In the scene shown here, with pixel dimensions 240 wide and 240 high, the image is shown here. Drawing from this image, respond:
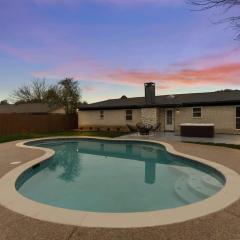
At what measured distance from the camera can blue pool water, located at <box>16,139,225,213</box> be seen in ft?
22.2

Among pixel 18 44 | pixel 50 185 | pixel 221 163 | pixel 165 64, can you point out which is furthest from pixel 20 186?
pixel 165 64

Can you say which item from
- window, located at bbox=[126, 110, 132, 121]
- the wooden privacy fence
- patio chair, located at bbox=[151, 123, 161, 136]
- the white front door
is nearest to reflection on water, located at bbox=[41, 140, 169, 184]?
A: patio chair, located at bbox=[151, 123, 161, 136]

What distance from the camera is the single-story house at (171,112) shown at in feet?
66.7

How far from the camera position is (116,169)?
1093 centimetres

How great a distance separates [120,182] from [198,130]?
11.4 meters

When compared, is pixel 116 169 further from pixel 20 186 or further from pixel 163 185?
pixel 20 186

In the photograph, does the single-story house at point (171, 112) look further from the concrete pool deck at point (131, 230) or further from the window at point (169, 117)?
the concrete pool deck at point (131, 230)

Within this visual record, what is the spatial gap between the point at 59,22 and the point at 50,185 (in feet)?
36.7

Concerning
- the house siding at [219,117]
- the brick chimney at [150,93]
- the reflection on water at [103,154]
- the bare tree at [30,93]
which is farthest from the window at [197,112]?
the bare tree at [30,93]

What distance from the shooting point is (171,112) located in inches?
910

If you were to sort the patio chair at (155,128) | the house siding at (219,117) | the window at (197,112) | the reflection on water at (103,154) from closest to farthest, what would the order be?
1. the reflection on water at (103,154)
2. the house siding at (219,117)
3. the window at (197,112)
4. the patio chair at (155,128)

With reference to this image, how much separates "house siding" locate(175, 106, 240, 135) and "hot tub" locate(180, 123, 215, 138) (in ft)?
6.24

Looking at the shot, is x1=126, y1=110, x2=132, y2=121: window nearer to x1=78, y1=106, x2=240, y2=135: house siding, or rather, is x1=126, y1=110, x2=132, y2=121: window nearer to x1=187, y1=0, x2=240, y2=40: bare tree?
x1=78, y1=106, x2=240, y2=135: house siding

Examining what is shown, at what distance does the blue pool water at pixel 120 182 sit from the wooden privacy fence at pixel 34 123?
10690 millimetres
